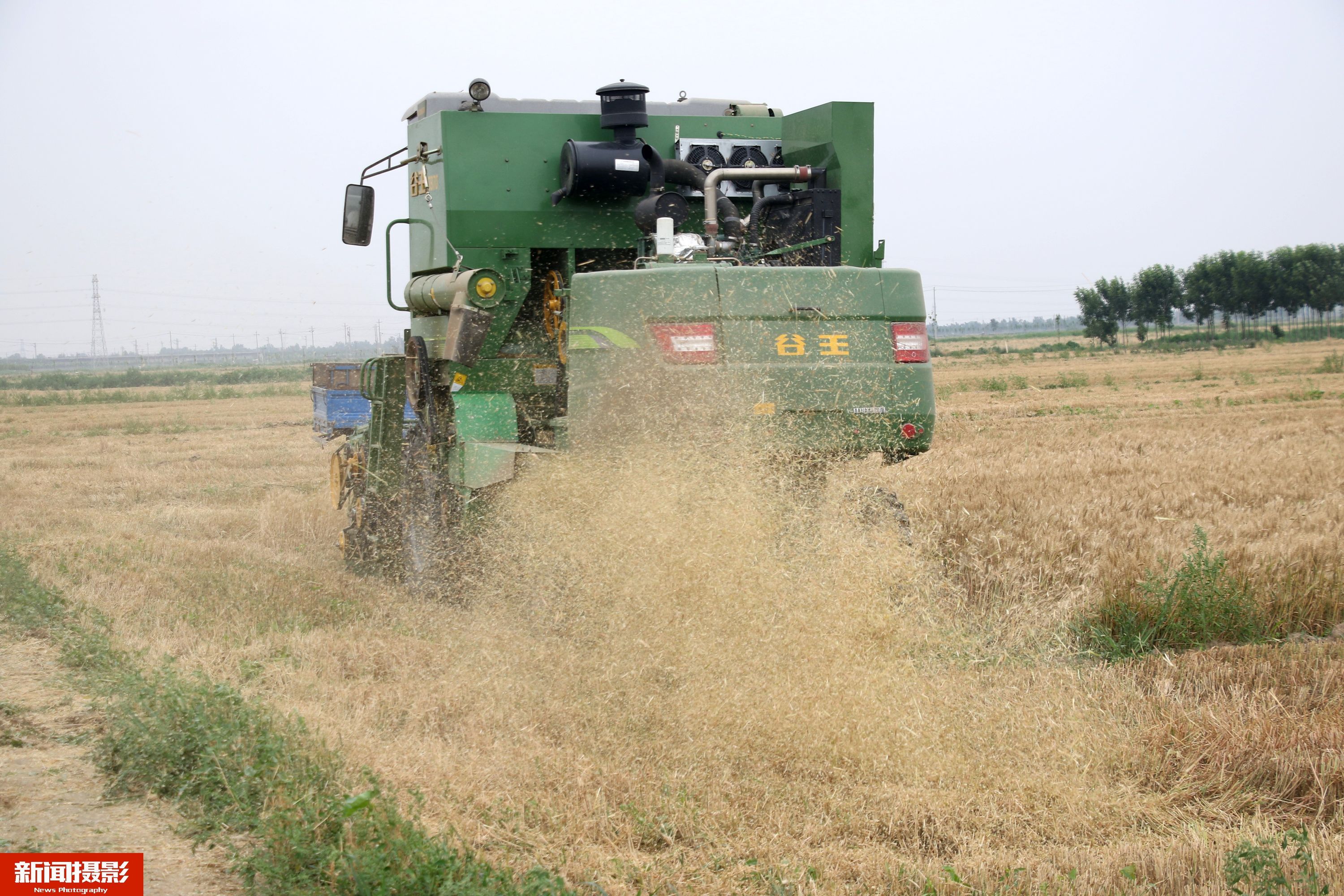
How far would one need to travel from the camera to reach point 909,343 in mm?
5160

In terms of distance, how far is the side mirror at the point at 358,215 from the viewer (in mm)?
7270

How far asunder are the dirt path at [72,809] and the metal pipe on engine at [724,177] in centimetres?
356

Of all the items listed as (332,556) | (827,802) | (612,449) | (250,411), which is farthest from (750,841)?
(250,411)

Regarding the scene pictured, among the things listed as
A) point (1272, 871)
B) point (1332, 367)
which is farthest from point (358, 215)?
point (1332, 367)

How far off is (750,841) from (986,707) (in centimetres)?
129

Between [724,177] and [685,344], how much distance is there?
1427 mm

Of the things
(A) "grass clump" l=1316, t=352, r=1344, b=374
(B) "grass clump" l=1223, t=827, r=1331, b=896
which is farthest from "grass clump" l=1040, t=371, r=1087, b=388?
(B) "grass clump" l=1223, t=827, r=1331, b=896

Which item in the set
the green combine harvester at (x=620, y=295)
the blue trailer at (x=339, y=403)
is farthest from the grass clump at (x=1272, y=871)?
the blue trailer at (x=339, y=403)

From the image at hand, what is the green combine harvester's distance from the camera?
482cm

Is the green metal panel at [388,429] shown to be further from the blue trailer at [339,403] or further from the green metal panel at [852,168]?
the blue trailer at [339,403]

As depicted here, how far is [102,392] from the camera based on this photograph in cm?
3888

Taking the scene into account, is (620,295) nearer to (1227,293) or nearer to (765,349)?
(765,349)

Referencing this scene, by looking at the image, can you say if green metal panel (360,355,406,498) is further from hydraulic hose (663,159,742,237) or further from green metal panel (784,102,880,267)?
green metal panel (784,102,880,267)

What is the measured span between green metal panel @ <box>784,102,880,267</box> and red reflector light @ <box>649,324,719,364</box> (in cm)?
158
